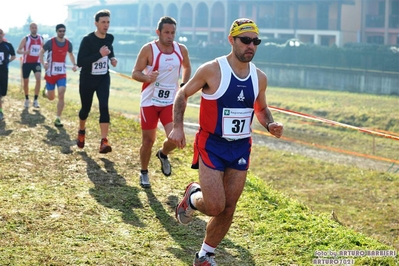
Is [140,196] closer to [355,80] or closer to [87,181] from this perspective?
[87,181]

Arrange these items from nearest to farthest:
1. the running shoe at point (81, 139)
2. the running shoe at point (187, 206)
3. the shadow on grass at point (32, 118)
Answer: the running shoe at point (187, 206) < the running shoe at point (81, 139) < the shadow on grass at point (32, 118)

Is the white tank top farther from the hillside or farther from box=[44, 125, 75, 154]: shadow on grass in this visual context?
box=[44, 125, 75, 154]: shadow on grass

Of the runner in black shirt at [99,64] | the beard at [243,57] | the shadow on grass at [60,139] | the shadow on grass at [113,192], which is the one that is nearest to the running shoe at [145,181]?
the shadow on grass at [113,192]

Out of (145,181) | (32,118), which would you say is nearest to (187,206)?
(145,181)

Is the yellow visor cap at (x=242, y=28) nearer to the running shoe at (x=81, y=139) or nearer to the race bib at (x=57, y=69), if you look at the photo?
the running shoe at (x=81, y=139)

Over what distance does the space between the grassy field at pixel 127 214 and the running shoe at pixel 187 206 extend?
12.4 inches

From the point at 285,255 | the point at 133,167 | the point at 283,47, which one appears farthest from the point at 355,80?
the point at 285,255

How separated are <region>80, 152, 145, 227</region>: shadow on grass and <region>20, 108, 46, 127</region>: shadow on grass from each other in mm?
3711

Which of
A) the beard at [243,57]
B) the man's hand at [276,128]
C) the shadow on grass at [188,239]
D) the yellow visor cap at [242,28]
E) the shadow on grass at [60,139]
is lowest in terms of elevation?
the shadow on grass at [188,239]

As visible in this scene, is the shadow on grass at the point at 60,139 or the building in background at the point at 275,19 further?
the building in background at the point at 275,19

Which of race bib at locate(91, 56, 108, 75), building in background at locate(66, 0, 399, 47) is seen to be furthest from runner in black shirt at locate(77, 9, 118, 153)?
building in background at locate(66, 0, 399, 47)

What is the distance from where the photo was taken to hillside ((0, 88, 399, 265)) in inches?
262

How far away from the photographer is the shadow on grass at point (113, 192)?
811cm

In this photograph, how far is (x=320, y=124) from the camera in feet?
98.4
